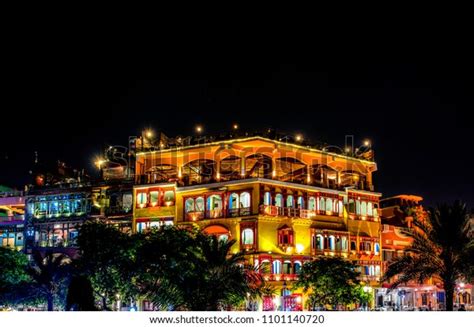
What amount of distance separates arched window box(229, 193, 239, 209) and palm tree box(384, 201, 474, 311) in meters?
23.4


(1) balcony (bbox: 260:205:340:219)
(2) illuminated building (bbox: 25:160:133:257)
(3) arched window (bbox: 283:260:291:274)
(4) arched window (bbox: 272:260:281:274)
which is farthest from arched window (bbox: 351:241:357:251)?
(2) illuminated building (bbox: 25:160:133:257)

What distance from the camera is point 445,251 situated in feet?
135

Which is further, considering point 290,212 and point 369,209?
point 369,209

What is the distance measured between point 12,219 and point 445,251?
173ft

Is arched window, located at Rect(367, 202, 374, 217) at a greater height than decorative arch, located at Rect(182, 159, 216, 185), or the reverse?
decorative arch, located at Rect(182, 159, 216, 185)

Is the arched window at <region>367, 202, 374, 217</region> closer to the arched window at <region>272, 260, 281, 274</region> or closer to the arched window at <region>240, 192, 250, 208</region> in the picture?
the arched window at <region>272, 260, 281, 274</region>

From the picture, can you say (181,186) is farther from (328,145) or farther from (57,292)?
(57,292)

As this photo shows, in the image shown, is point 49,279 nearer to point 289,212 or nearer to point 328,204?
point 289,212

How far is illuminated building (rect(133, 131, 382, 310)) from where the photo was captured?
2452 inches

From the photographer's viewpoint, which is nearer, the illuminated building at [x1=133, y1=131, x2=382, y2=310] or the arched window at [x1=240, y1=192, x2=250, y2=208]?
the illuminated building at [x1=133, y1=131, x2=382, y2=310]

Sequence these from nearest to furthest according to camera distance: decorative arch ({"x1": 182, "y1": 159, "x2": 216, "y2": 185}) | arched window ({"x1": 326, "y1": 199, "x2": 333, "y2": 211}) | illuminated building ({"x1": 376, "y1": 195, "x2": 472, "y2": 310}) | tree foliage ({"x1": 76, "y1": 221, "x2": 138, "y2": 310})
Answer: tree foliage ({"x1": 76, "y1": 221, "x2": 138, "y2": 310})
decorative arch ({"x1": 182, "y1": 159, "x2": 216, "y2": 185})
arched window ({"x1": 326, "y1": 199, "x2": 333, "y2": 211})
illuminated building ({"x1": 376, "y1": 195, "x2": 472, "y2": 310})

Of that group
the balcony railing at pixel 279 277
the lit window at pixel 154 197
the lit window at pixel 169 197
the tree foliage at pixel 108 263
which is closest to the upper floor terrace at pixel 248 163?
the lit window at pixel 154 197

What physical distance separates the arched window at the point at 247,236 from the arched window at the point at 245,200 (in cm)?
216

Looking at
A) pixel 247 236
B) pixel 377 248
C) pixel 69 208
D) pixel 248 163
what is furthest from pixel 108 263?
pixel 377 248
